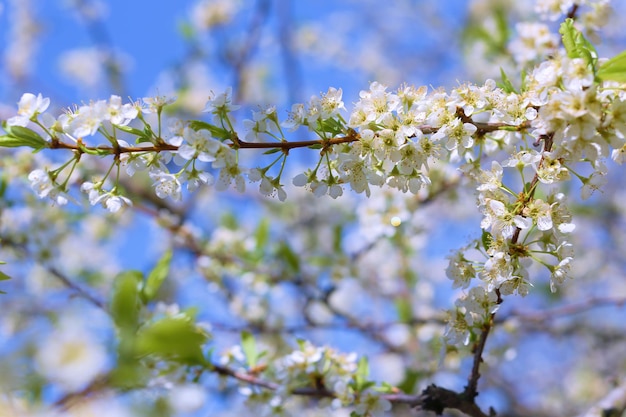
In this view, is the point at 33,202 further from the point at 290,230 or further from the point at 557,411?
the point at 557,411

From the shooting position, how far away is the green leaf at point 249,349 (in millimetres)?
2264

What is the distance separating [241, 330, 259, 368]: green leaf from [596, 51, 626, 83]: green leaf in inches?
60.2

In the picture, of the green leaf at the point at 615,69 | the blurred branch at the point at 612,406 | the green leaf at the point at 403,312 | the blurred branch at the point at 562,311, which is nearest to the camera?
the green leaf at the point at 615,69

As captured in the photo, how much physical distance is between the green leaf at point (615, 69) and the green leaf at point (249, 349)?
1.53 m

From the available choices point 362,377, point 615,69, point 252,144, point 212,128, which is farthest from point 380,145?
point 362,377

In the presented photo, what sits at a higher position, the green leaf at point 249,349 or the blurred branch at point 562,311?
the blurred branch at point 562,311

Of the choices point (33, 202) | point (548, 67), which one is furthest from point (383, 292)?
point (548, 67)

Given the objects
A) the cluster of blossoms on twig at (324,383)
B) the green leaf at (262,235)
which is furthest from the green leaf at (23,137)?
the green leaf at (262,235)

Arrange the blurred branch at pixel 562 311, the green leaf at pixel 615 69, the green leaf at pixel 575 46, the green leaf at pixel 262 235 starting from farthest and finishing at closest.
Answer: the green leaf at pixel 262 235 → the blurred branch at pixel 562 311 → the green leaf at pixel 575 46 → the green leaf at pixel 615 69

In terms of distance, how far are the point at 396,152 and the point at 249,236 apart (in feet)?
8.65

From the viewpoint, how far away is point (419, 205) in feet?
10.5

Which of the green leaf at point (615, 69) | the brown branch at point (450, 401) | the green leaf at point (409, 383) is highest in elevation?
the green leaf at point (615, 69)

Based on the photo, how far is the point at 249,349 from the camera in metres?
2.29

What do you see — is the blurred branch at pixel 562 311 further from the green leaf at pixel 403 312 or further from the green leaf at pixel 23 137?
the green leaf at pixel 23 137
